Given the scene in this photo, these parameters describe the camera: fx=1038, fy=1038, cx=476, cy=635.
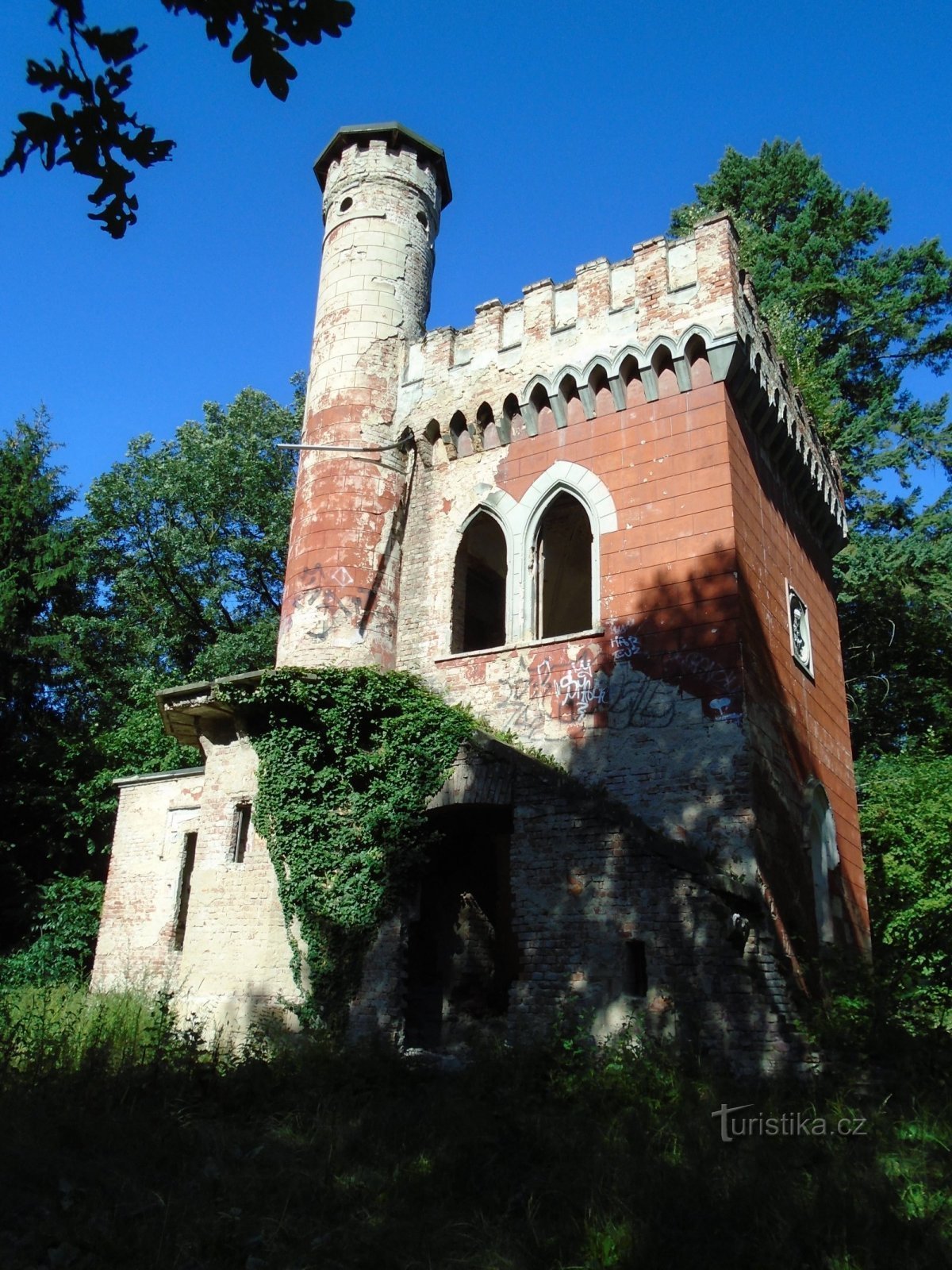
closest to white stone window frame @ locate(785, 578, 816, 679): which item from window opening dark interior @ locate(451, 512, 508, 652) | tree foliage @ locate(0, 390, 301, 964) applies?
window opening dark interior @ locate(451, 512, 508, 652)

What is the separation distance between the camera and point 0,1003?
10594mm

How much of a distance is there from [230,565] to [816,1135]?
20.8 metres

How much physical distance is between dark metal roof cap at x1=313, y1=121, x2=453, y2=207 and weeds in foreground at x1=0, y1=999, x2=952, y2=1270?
1275 centimetres

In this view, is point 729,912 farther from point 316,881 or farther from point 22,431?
point 22,431

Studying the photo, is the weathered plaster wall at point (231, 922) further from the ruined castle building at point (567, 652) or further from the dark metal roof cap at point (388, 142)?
the dark metal roof cap at point (388, 142)

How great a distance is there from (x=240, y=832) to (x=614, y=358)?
23.7 feet

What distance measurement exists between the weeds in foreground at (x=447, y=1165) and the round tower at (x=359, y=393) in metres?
5.44

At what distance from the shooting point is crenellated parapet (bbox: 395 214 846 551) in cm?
1222

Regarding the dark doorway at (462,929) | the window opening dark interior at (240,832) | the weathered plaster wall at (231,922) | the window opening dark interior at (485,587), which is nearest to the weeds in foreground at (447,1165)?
the weathered plaster wall at (231,922)

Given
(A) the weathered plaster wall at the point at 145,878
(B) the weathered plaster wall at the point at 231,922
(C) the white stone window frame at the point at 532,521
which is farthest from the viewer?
(A) the weathered plaster wall at the point at 145,878

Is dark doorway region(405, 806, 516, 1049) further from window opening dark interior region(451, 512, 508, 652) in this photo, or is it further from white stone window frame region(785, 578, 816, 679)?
white stone window frame region(785, 578, 816, 679)

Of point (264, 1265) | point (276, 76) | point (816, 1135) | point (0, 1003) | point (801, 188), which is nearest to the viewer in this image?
point (276, 76)

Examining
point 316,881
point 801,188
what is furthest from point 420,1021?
point 801,188

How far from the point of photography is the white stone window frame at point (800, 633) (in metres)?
12.9
